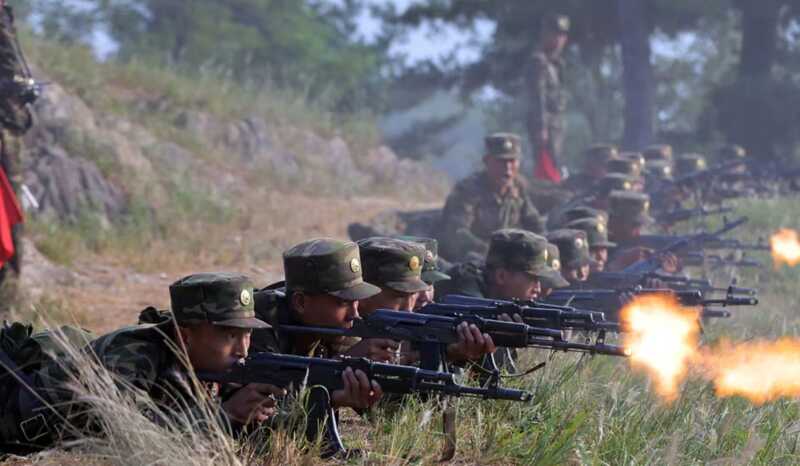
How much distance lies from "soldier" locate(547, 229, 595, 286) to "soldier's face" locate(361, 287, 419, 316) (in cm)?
289

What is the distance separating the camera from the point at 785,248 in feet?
47.8

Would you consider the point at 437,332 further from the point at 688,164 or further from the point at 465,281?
the point at 688,164

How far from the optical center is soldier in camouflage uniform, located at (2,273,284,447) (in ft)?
15.8

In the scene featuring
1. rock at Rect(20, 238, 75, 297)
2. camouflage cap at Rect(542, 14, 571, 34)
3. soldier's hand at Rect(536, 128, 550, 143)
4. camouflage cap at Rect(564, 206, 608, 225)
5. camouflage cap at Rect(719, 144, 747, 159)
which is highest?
camouflage cap at Rect(542, 14, 571, 34)

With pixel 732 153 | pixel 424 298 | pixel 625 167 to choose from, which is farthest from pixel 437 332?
pixel 732 153

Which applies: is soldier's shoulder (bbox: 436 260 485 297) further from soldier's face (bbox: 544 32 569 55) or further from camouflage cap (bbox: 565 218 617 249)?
soldier's face (bbox: 544 32 569 55)

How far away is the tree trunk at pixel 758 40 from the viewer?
2439 centimetres

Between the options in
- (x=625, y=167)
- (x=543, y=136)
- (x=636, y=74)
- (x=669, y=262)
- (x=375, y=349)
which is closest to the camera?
(x=375, y=349)

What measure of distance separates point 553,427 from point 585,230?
5.12 m

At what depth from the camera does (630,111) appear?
25.2m

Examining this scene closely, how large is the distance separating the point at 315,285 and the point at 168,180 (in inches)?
466

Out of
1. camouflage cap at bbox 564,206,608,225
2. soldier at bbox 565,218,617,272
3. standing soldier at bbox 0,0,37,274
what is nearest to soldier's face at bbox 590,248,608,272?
soldier at bbox 565,218,617,272

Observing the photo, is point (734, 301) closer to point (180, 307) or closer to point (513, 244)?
point (513, 244)

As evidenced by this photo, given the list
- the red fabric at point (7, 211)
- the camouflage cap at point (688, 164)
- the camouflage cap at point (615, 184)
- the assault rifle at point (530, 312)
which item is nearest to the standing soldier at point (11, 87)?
the red fabric at point (7, 211)
